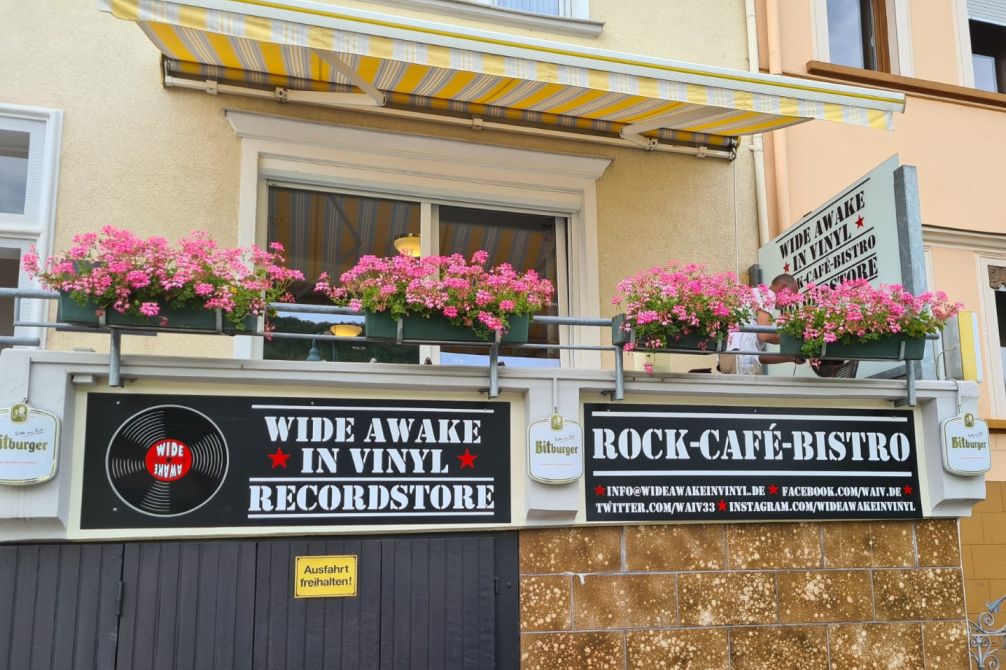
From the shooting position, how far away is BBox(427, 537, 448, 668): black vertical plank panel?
4.85 meters

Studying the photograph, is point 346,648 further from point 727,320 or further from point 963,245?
point 963,245

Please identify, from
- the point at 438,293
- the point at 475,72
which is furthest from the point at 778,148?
the point at 438,293

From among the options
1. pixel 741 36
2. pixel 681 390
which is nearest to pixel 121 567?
pixel 681 390

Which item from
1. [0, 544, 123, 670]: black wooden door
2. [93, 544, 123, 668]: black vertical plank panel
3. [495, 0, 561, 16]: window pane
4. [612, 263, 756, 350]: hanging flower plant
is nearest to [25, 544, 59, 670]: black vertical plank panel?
[0, 544, 123, 670]: black wooden door

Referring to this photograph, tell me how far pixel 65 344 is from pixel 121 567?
1811 mm

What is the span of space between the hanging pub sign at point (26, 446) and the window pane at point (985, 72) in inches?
326

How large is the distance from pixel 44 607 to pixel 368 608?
1.52m

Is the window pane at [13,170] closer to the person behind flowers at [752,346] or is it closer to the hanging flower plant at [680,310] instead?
the hanging flower plant at [680,310]

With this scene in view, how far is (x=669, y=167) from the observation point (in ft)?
24.1

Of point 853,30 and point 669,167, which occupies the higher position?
point 853,30

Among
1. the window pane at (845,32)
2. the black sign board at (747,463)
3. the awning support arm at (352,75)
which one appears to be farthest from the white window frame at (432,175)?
the window pane at (845,32)

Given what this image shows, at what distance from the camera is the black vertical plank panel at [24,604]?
4.34 m

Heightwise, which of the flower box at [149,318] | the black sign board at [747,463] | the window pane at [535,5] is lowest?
the black sign board at [747,463]

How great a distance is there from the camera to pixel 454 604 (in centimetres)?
491
